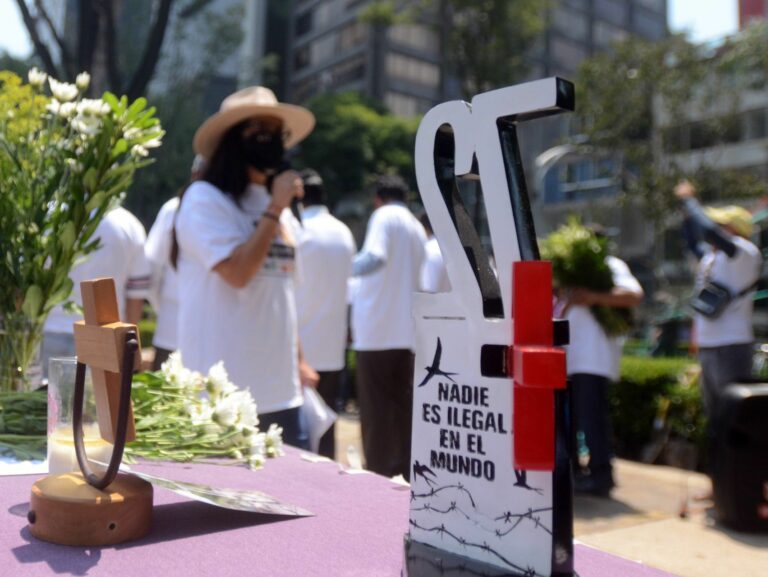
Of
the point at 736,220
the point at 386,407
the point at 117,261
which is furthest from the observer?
the point at 736,220

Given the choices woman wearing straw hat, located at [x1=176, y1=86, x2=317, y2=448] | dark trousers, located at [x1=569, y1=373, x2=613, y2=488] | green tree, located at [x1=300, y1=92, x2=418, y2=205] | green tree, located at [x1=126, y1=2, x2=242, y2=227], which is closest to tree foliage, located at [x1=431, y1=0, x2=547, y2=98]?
green tree, located at [x1=126, y1=2, x2=242, y2=227]

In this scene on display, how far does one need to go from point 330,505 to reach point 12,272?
81 centimetres

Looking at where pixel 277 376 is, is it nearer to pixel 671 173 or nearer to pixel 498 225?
pixel 498 225

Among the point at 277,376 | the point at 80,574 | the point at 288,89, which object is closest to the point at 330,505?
the point at 80,574

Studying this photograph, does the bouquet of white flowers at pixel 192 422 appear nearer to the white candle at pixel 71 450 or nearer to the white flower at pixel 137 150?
the white candle at pixel 71 450

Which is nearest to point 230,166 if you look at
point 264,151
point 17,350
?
point 264,151

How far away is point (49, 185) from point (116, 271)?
1.76 meters

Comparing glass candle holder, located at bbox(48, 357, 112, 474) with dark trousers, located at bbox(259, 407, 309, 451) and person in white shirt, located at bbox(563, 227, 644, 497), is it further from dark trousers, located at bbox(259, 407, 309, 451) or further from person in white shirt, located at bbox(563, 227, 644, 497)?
person in white shirt, located at bbox(563, 227, 644, 497)

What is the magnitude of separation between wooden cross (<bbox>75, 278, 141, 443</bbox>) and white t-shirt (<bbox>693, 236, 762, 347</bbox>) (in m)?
4.25

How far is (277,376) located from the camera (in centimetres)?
252

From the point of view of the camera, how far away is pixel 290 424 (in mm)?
2531

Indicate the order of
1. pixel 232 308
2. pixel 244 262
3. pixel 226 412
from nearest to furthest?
pixel 226 412 < pixel 244 262 < pixel 232 308

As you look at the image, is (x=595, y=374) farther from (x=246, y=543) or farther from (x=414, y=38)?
(x=414, y=38)

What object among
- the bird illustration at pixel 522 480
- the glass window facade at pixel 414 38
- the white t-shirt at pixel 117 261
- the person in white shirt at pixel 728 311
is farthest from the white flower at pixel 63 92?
the glass window facade at pixel 414 38
